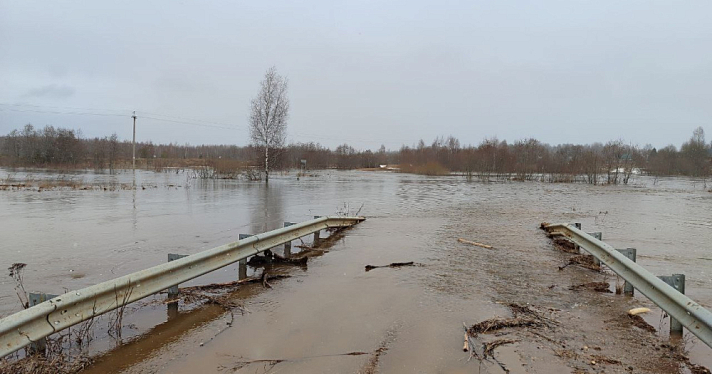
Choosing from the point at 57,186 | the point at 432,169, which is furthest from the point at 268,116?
the point at 432,169

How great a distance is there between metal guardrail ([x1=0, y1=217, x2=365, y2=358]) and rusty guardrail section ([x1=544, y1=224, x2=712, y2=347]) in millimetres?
5252

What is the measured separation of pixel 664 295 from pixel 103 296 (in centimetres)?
565

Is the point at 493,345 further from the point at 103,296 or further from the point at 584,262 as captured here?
the point at 584,262

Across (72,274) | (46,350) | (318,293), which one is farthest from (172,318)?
(72,274)

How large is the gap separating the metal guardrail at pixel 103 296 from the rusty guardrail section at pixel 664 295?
5.25m

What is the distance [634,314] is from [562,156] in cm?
6905

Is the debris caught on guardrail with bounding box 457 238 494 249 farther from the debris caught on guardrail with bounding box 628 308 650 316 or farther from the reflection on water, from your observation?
the debris caught on guardrail with bounding box 628 308 650 316

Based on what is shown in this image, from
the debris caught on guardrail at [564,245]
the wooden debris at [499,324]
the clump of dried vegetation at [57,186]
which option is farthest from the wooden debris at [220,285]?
the clump of dried vegetation at [57,186]

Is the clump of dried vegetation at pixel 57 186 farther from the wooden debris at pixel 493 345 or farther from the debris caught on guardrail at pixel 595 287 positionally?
the wooden debris at pixel 493 345

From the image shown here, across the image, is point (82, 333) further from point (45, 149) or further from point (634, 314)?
point (45, 149)

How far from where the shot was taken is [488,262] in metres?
7.96

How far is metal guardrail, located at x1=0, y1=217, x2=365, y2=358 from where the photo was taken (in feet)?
10.6

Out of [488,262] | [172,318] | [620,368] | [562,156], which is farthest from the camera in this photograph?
[562,156]

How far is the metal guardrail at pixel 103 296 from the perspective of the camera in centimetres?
322
